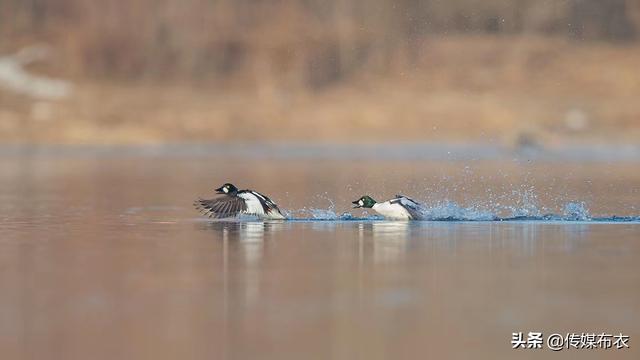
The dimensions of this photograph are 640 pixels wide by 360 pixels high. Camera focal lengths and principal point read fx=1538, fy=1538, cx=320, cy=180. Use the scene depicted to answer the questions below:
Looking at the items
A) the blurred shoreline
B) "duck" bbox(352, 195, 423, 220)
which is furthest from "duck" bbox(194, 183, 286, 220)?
the blurred shoreline

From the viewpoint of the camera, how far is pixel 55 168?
121 ft

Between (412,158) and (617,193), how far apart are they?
610 inches

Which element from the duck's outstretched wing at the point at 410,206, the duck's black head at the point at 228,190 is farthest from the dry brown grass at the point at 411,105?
the duck's black head at the point at 228,190

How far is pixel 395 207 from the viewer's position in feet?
62.4

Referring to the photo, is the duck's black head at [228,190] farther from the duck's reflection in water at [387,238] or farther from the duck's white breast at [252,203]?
the duck's reflection in water at [387,238]

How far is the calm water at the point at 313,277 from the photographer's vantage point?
34.0 feet

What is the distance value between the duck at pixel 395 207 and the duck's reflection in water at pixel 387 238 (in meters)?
0.12

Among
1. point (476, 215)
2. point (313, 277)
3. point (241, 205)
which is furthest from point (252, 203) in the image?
point (313, 277)

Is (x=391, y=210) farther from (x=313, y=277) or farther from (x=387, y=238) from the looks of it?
→ (x=313, y=277)

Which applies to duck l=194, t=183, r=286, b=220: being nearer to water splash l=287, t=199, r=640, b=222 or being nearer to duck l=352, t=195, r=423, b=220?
water splash l=287, t=199, r=640, b=222

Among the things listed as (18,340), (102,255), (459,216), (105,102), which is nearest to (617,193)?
(459,216)

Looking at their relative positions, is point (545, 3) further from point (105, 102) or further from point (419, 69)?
point (105, 102)

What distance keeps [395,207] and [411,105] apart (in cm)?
2704

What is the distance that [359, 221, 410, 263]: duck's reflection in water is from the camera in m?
15.1
